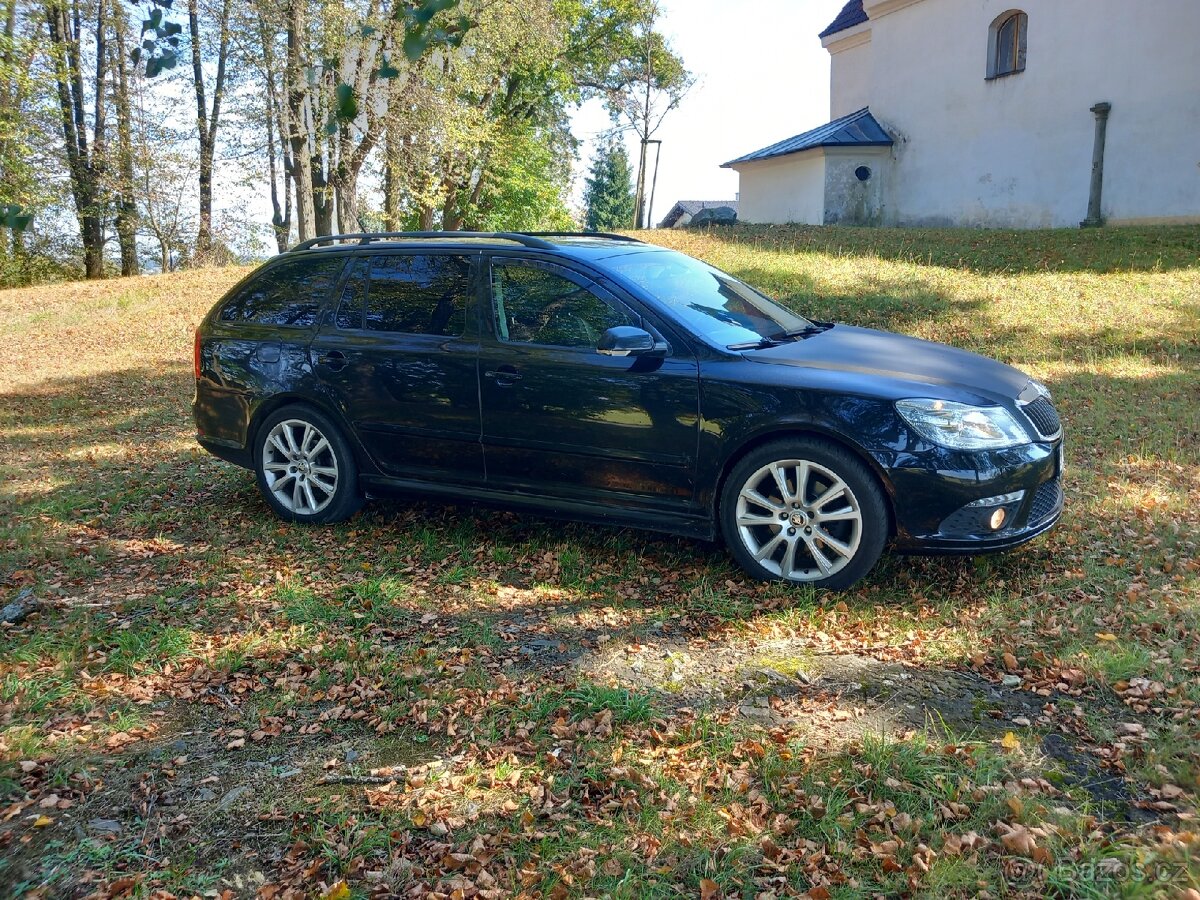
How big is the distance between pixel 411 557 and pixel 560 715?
7.36 ft

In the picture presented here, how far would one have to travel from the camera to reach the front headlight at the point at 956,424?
4.72 metres

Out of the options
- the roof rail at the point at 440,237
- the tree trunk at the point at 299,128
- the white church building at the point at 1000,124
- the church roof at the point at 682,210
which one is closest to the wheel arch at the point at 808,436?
the roof rail at the point at 440,237

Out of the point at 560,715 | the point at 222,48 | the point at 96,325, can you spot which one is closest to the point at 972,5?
the point at 222,48

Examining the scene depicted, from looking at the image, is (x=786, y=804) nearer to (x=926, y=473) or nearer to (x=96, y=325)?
(x=926, y=473)

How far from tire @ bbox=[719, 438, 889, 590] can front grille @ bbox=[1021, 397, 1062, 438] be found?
3.10 feet

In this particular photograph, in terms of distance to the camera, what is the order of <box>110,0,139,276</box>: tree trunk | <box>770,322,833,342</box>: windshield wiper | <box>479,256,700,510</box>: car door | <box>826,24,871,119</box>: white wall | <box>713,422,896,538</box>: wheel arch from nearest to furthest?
1. <box>713,422,896,538</box>: wheel arch
2. <box>479,256,700,510</box>: car door
3. <box>770,322,833,342</box>: windshield wiper
4. <box>110,0,139,276</box>: tree trunk
5. <box>826,24,871,119</box>: white wall

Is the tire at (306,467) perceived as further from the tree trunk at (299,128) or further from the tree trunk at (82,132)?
the tree trunk at (82,132)

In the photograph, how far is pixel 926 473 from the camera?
470 centimetres

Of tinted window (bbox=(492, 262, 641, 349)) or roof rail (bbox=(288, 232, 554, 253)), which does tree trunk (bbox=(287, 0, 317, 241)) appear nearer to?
roof rail (bbox=(288, 232, 554, 253))

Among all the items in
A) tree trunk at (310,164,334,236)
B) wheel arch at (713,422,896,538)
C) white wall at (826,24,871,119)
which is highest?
white wall at (826,24,871,119)

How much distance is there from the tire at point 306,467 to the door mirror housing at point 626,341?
2.07 metres

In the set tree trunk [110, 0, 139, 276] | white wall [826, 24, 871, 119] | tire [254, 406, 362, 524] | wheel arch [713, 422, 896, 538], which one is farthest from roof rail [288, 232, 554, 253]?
white wall [826, 24, 871, 119]

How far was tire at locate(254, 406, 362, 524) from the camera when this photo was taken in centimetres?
627

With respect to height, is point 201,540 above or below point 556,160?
below
